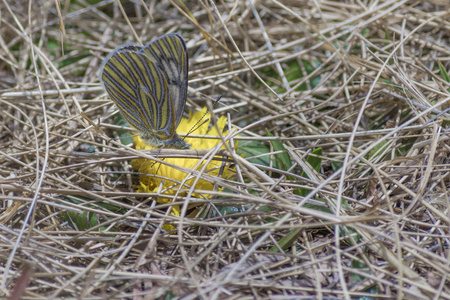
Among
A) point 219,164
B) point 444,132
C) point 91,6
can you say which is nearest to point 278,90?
point 219,164

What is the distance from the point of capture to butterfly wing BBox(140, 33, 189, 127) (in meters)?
1.72

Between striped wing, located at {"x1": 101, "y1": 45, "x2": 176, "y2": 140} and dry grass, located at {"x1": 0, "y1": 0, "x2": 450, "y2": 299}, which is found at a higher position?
striped wing, located at {"x1": 101, "y1": 45, "x2": 176, "y2": 140}

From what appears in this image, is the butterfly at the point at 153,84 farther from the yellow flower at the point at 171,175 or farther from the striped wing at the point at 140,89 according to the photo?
the yellow flower at the point at 171,175

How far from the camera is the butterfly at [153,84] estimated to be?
5.68 ft

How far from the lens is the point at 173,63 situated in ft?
5.79

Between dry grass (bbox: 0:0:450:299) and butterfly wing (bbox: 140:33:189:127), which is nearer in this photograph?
dry grass (bbox: 0:0:450:299)

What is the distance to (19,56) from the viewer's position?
2627 mm

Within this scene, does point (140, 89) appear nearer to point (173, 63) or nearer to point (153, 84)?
point (153, 84)

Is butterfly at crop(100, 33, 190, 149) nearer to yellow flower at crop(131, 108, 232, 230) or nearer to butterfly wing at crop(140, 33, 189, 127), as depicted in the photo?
butterfly wing at crop(140, 33, 189, 127)

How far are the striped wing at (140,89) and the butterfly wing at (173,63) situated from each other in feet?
0.08

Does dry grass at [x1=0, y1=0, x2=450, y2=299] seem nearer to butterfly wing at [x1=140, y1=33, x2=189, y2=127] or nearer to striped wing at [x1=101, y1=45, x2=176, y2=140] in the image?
striped wing at [x1=101, y1=45, x2=176, y2=140]

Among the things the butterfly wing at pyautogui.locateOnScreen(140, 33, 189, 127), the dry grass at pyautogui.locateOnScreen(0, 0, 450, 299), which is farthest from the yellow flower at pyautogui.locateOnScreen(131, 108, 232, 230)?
the butterfly wing at pyautogui.locateOnScreen(140, 33, 189, 127)

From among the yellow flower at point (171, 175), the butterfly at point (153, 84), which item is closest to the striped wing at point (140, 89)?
the butterfly at point (153, 84)

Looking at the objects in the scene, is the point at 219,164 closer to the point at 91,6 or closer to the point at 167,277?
the point at 167,277
